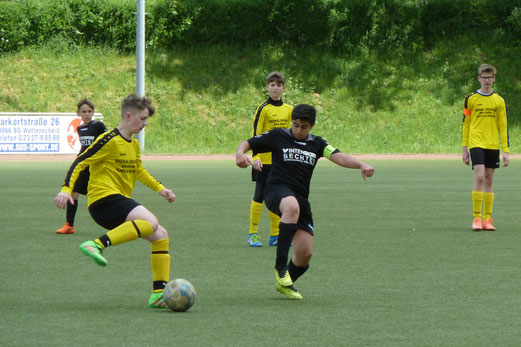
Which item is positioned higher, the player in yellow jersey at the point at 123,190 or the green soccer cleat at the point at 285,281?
the player in yellow jersey at the point at 123,190

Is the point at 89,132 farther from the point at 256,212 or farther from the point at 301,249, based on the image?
the point at 301,249

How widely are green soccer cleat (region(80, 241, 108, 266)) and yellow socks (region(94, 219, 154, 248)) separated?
0.16m

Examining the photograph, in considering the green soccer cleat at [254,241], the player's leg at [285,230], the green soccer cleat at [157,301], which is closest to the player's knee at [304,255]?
the player's leg at [285,230]

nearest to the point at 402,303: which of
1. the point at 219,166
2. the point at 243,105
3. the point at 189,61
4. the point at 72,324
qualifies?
the point at 72,324

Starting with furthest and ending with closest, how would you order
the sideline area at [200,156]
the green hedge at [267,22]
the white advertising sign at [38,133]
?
the green hedge at [267,22] < the white advertising sign at [38,133] < the sideline area at [200,156]

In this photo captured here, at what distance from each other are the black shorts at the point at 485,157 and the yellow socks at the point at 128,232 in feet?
21.4

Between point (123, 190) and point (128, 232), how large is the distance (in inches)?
25.1

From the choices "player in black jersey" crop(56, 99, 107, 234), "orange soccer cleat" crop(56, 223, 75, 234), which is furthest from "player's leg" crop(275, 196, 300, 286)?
"orange soccer cleat" crop(56, 223, 75, 234)

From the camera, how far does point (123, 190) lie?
736 cm

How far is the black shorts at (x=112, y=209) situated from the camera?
23.3 feet

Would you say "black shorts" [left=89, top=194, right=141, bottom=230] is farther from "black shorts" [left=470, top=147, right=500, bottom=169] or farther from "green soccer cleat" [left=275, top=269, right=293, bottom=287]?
"black shorts" [left=470, top=147, right=500, bottom=169]

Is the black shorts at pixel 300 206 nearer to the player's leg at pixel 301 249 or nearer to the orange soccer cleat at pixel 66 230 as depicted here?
the player's leg at pixel 301 249

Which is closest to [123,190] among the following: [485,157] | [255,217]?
[255,217]

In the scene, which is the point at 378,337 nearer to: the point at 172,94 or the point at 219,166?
the point at 219,166
